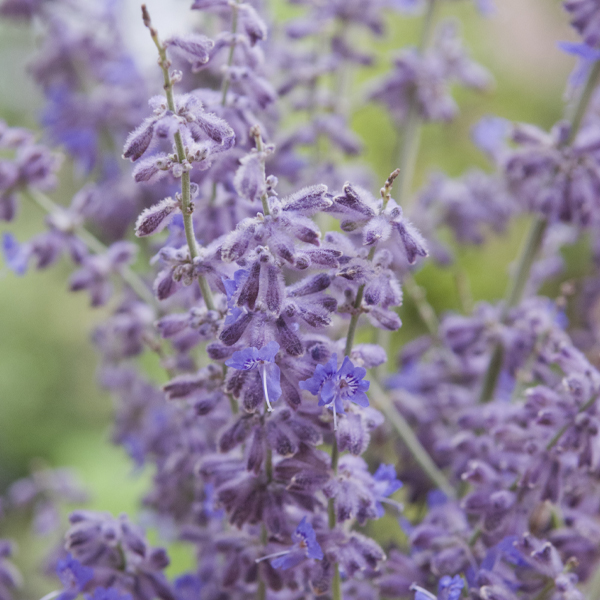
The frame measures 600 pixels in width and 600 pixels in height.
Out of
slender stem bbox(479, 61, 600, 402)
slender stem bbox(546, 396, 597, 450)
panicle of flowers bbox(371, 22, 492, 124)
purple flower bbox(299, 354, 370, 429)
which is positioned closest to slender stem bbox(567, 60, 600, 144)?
slender stem bbox(479, 61, 600, 402)

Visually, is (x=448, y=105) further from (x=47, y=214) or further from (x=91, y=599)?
(x=91, y=599)

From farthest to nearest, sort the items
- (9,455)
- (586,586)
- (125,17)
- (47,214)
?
1. (9,455)
2. (125,17)
3. (47,214)
4. (586,586)

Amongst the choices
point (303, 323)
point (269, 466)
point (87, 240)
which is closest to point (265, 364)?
point (303, 323)

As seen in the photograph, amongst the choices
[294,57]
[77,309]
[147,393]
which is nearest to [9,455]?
[77,309]

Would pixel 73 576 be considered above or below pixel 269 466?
below

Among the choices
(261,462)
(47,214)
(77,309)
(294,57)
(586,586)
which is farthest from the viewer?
(77,309)

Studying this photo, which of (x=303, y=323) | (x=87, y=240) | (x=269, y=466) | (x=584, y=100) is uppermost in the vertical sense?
(x=584, y=100)

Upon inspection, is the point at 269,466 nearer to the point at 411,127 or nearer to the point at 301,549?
the point at 301,549

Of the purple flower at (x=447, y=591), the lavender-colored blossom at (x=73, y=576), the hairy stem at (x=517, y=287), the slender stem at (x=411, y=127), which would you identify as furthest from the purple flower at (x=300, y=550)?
the slender stem at (x=411, y=127)
